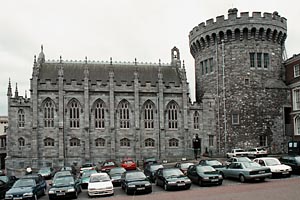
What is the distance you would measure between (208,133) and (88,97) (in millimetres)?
17644

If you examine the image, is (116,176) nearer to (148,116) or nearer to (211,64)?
(148,116)

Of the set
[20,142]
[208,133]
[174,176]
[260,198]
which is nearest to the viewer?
[260,198]

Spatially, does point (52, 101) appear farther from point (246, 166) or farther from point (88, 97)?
point (246, 166)

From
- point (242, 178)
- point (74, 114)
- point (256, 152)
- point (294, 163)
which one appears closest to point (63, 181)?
point (242, 178)

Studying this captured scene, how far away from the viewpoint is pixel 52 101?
48375 millimetres

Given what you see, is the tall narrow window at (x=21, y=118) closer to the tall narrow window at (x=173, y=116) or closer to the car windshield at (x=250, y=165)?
the tall narrow window at (x=173, y=116)

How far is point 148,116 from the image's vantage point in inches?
1980

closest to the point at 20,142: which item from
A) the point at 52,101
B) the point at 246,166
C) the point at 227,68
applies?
the point at 52,101

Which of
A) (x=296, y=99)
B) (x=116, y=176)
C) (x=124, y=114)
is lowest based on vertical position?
(x=116, y=176)

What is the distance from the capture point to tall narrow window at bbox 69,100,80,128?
48.5 metres

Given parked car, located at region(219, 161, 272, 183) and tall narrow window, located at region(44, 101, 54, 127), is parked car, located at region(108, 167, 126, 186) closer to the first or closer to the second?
parked car, located at region(219, 161, 272, 183)

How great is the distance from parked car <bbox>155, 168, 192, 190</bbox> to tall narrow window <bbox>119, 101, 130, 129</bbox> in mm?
25018

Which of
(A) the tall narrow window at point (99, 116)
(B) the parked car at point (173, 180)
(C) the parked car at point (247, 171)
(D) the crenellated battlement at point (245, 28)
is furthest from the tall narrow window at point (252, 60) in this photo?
(B) the parked car at point (173, 180)

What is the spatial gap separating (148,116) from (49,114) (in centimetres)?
1363
